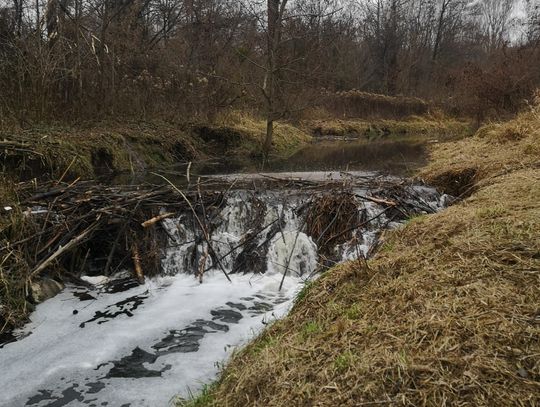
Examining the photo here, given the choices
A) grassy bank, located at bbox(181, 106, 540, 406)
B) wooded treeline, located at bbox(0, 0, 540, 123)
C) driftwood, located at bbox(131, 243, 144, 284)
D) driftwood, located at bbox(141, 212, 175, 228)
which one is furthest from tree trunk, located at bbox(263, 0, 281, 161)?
grassy bank, located at bbox(181, 106, 540, 406)

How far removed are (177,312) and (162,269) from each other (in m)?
1.15

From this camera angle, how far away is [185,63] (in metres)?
17.4

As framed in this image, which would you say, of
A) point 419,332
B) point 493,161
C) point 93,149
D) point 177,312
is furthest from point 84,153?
point 419,332

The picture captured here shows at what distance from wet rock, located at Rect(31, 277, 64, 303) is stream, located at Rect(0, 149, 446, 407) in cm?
8

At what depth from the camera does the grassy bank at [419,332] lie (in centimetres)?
228

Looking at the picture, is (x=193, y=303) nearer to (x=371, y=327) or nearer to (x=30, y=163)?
(x=371, y=327)

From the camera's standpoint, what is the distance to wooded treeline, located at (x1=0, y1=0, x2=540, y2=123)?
1079 centimetres

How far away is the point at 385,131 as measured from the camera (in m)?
27.4

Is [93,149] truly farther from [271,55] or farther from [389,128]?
[389,128]

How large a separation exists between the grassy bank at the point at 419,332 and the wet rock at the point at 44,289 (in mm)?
2598

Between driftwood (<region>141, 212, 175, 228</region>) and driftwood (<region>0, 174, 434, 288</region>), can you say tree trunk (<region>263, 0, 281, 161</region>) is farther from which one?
driftwood (<region>141, 212, 175, 228</region>)

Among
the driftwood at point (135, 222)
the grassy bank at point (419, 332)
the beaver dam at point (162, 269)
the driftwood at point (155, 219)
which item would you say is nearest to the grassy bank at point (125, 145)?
the driftwood at point (135, 222)

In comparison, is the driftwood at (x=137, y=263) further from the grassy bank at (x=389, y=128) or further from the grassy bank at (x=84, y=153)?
the grassy bank at (x=389, y=128)

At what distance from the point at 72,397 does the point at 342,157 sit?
12.4 meters
